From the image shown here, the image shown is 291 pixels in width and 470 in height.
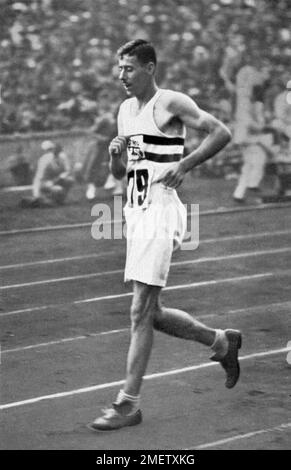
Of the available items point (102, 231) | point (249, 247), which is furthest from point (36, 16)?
point (249, 247)

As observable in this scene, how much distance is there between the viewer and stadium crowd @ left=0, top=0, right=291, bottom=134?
60.8 feet

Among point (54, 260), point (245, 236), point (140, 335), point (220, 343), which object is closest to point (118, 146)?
point (140, 335)

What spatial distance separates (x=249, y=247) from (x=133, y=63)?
23.3 ft

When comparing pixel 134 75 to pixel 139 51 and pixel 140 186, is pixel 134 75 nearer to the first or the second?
pixel 139 51

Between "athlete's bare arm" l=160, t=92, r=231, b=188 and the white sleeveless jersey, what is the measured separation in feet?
0.28

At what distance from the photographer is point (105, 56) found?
63.8ft

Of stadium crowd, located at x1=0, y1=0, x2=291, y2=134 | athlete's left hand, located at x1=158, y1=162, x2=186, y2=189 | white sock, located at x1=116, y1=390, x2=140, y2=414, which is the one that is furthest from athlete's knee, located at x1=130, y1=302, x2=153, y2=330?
stadium crowd, located at x1=0, y1=0, x2=291, y2=134

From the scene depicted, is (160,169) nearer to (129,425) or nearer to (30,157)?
(129,425)

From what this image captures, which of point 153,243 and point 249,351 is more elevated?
point 153,243

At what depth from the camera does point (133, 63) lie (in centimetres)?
598

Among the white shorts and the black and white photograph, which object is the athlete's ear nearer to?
the black and white photograph

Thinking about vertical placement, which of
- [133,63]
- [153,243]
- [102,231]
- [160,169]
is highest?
[133,63]

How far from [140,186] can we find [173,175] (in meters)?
0.21
